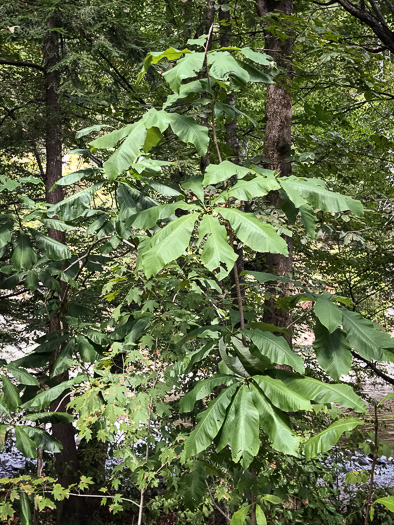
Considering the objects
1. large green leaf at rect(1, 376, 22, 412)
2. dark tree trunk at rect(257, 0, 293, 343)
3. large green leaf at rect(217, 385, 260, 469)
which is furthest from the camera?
dark tree trunk at rect(257, 0, 293, 343)

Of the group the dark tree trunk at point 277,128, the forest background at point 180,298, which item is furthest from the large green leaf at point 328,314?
the dark tree trunk at point 277,128

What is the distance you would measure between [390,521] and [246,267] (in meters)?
3.30

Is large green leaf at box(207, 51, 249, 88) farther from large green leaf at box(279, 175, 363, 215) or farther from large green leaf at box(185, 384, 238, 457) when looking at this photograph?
large green leaf at box(185, 384, 238, 457)

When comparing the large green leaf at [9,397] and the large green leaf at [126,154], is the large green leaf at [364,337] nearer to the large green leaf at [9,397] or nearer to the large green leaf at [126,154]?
the large green leaf at [126,154]

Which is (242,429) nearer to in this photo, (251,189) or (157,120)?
(251,189)

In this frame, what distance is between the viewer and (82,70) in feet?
20.0

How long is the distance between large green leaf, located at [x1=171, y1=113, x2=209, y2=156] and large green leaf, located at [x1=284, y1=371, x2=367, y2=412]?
855 mm

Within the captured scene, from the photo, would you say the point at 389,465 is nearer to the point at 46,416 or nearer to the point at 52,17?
→ the point at 46,416

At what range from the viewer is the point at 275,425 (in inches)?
57.1

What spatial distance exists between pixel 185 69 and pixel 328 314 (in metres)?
0.93

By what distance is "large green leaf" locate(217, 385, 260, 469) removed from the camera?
1.39 m

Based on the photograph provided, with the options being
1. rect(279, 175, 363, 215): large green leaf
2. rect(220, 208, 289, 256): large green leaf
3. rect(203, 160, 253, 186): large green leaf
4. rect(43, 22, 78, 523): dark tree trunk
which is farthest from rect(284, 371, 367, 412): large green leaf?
rect(43, 22, 78, 523): dark tree trunk

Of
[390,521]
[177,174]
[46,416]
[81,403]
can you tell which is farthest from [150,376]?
[177,174]

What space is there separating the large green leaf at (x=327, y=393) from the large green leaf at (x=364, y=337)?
134 mm
